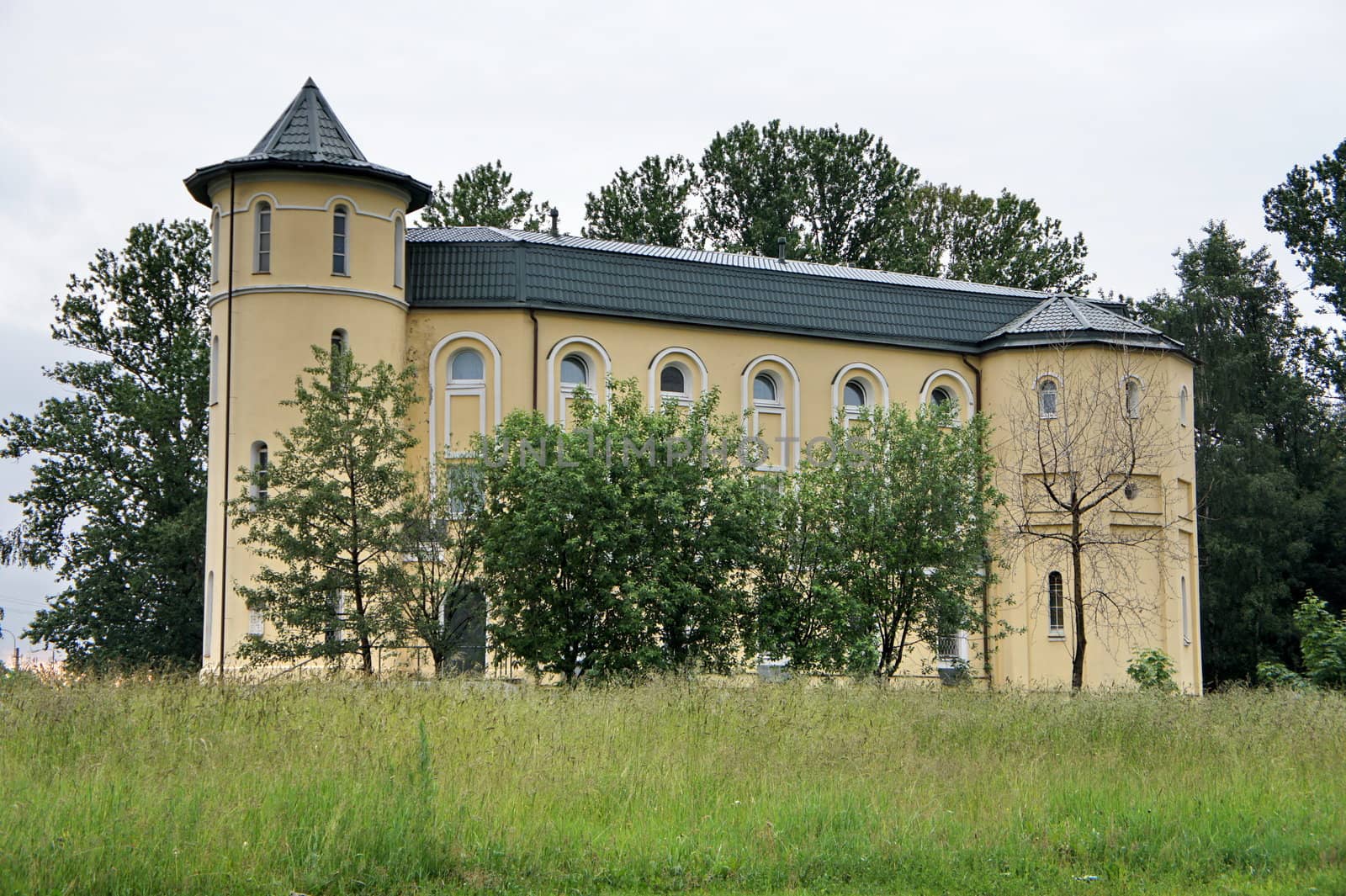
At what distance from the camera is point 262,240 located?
1224 inches

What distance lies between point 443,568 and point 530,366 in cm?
809

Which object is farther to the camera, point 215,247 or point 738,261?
point 738,261

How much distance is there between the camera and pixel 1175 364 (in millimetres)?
36844

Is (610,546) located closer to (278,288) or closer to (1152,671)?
(278,288)

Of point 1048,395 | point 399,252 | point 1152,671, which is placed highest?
point 399,252

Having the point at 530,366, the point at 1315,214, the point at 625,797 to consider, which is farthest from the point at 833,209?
the point at 625,797

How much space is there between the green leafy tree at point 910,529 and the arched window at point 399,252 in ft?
32.4

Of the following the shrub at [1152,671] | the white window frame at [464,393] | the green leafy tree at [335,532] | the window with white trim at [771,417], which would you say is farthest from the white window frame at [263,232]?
the shrub at [1152,671]

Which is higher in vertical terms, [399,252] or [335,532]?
[399,252]

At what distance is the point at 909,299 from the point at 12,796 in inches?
1131

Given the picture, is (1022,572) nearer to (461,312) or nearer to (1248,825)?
(461,312)

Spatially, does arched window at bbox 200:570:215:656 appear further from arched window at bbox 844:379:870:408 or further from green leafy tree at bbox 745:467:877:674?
arched window at bbox 844:379:870:408

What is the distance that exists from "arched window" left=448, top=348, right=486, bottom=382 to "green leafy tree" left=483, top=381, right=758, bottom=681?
243 inches

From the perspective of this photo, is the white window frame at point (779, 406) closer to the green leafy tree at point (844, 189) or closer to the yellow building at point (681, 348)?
the yellow building at point (681, 348)
